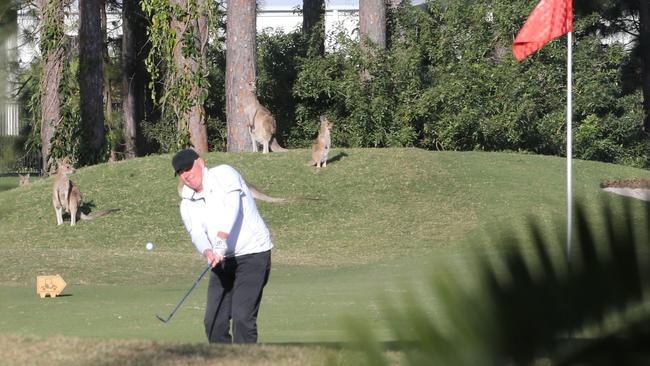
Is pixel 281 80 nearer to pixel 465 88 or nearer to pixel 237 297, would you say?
pixel 465 88

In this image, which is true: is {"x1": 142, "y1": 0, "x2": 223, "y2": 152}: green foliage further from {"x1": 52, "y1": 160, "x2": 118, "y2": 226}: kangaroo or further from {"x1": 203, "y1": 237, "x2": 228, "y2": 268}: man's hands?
{"x1": 203, "y1": 237, "x2": 228, "y2": 268}: man's hands

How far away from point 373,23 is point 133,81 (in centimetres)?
1246

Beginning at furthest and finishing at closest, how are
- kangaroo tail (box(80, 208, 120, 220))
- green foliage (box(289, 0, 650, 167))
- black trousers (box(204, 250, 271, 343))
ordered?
green foliage (box(289, 0, 650, 167)) → kangaroo tail (box(80, 208, 120, 220)) → black trousers (box(204, 250, 271, 343))

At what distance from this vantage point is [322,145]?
2522 cm

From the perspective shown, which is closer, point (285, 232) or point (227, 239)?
point (227, 239)

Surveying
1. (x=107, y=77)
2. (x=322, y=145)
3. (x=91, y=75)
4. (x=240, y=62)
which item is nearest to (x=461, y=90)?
(x=240, y=62)

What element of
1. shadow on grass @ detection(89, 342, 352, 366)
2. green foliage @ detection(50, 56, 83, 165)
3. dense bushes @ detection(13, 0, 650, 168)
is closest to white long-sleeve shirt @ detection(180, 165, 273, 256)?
shadow on grass @ detection(89, 342, 352, 366)

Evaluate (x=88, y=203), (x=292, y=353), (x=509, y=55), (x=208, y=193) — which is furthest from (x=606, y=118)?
(x=292, y=353)

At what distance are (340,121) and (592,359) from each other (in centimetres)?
3319

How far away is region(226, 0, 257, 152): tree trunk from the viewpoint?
28828 millimetres

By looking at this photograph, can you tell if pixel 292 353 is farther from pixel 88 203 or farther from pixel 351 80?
pixel 351 80

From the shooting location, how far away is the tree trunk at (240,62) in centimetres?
2883

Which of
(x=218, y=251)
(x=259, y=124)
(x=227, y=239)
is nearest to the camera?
(x=218, y=251)

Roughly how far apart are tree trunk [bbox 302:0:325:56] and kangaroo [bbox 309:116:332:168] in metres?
10.4
